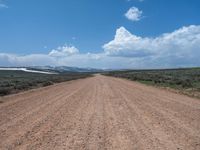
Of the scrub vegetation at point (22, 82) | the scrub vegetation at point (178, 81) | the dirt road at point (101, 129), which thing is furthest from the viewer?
the scrub vegetation at point (22, 82)

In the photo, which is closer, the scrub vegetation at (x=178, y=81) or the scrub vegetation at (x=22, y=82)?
the scrub vegetation at (x=178, y=81)

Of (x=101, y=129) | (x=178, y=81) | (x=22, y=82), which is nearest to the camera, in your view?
(x=101, y=129)

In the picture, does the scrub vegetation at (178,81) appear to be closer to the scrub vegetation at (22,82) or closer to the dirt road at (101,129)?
the dirt road at (101,129)

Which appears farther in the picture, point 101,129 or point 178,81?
point 178,81

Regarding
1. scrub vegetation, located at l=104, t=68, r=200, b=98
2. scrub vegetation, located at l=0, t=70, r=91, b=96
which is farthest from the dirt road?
scrub vegetation, located at l=0, t=70, r=91, b=96

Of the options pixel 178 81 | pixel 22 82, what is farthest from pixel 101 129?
pixel 22 82

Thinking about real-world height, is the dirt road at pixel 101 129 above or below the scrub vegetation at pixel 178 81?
above

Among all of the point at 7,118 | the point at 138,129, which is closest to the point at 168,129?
the point at 138,129

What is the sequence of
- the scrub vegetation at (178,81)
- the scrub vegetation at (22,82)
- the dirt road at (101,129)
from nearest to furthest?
the dirt road at (101,129)
the scrub vegetation at (178,81)
the scrub vegetation at (22,82)

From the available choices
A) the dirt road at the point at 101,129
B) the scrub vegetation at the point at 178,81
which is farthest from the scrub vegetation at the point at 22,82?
the scrub vegetation at the point at 178,81

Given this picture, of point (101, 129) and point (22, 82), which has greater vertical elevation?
point (101, 129)

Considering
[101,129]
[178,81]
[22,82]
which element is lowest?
[22,82]

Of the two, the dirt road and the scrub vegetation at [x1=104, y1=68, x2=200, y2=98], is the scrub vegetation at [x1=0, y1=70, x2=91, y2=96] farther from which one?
the scrub vegetation at [x1=104, y1=68, x2=200, y2=98]

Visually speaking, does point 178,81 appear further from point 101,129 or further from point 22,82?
point 101,129
